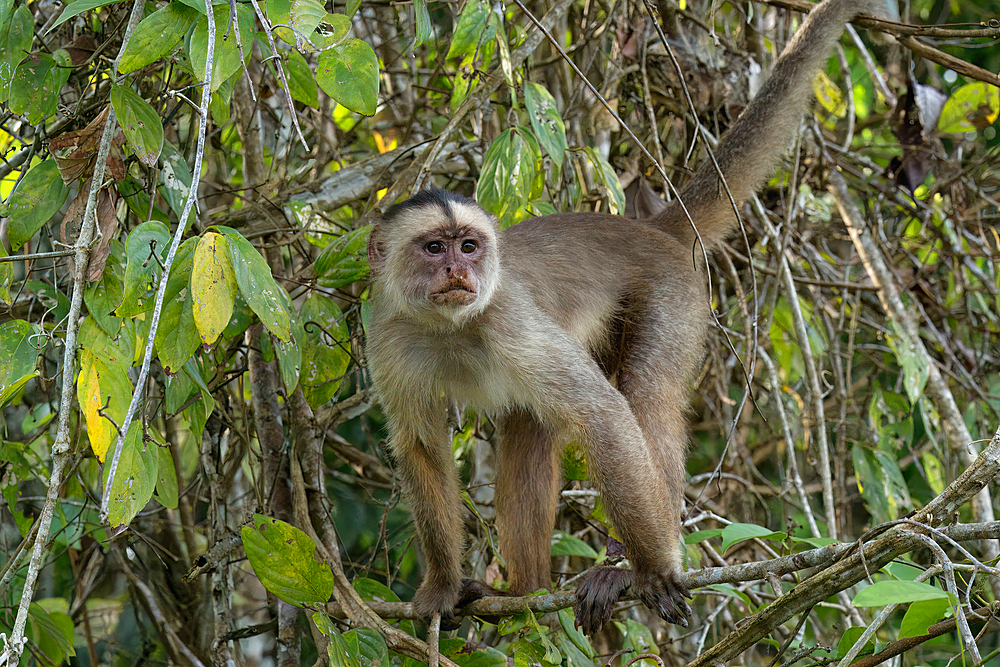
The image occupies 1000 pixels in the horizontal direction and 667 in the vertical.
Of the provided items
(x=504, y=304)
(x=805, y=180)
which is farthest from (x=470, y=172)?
(x=805, y=180)

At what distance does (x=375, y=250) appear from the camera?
3475 millimetres

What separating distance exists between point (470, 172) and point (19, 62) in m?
2.24

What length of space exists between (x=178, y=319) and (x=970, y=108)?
13.7ft

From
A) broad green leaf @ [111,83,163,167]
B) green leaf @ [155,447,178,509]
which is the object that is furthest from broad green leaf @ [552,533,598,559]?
broad green leaf @ [111,83,163,167]

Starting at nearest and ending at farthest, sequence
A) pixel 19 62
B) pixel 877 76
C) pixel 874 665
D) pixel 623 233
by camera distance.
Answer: pixel 874 665
pixel 19 62
pixel 623 233
pixel 877 76

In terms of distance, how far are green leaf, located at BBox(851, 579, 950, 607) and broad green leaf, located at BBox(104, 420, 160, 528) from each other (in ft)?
6.14

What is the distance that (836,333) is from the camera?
16.9 ft

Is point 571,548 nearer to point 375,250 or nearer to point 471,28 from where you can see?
point 375,250

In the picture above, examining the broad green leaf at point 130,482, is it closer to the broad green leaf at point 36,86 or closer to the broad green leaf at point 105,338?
the broad green leaf at point 105,338

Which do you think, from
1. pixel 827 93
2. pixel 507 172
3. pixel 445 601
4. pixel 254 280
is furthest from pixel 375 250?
pixel 827 93

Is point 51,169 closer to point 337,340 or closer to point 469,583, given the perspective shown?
point 337,340

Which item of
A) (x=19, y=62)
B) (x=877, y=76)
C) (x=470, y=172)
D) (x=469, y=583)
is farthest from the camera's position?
(x=877, y=76)

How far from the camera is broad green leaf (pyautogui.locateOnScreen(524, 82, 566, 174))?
134 inches

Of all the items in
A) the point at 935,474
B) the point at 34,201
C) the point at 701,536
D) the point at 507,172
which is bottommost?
the point at 935,474
